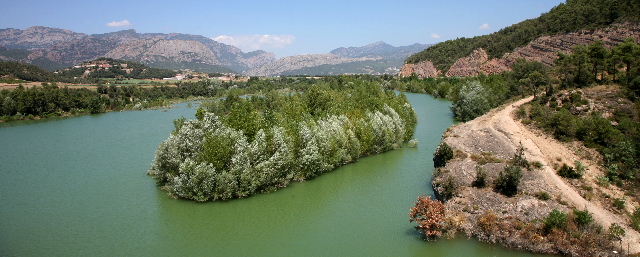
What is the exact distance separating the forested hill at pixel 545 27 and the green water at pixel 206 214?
51.3 m

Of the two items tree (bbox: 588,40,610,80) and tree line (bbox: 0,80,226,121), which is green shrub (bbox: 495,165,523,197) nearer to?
tree (bbox: 588,40,610,80)

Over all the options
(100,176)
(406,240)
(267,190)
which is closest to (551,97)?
(406,240)

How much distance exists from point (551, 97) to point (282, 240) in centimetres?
3032

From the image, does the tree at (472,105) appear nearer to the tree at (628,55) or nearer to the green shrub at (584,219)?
the tree at (628,55)

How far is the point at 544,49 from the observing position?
83.6 meters

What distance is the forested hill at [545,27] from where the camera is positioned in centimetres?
6619

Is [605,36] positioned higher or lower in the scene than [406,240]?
higher

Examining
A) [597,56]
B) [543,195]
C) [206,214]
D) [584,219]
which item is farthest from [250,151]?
[597,56]

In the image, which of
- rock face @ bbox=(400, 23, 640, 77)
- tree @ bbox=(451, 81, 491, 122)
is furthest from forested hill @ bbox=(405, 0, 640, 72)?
tree @ bbox=(451, 81, 491, 122)

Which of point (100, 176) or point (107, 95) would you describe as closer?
point (100, 176)

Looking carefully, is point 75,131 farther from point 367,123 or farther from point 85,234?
point 367,123

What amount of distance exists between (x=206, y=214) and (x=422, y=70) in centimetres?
13389

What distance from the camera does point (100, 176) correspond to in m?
36.1

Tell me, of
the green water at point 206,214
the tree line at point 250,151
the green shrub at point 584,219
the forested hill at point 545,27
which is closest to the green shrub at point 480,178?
the green water at point 206,214
